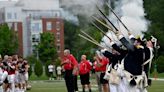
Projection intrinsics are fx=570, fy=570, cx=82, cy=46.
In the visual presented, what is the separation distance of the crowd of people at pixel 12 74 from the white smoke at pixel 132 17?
20.3ft

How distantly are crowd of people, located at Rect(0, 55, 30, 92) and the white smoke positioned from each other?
6200mm

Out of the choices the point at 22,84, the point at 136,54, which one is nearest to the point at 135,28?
the point at 136,54

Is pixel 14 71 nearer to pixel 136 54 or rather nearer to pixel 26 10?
pixel 136 54

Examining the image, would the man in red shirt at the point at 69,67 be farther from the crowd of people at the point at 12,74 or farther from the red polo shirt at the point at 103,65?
the crowd of people at the point at 12,74

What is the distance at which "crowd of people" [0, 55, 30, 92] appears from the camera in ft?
76.7

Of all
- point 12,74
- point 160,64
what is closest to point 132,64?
point 12,74

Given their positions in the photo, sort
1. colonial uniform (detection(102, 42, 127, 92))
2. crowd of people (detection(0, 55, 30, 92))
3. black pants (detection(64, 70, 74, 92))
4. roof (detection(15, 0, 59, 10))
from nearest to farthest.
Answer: colonial uniform (detection(102, 42, 127, 92)), crowd of people (detection(0, 55, 30, 92)), black pants (detection(64, 70, 74, 92)), roof (detection(15, 0, 59, 10))

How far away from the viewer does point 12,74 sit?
24.2 meters

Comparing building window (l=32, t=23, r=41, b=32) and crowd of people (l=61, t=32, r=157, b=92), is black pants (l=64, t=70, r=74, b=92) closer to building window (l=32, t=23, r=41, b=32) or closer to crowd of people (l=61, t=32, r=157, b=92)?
crowd of people (l=61, t=32, r=157, b=92)

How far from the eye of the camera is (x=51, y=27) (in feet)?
425

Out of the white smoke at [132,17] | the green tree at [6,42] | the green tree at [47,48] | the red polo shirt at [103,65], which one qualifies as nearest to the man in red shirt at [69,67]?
the red polo shirt at [103,65]

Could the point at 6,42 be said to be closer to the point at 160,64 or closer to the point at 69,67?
the point at 160,64

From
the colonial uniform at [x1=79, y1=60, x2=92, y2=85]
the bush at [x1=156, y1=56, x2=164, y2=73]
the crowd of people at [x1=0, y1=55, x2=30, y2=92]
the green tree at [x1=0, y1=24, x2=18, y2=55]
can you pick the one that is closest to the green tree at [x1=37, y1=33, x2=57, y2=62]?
the green tree at [x1=0, y1=24, x2=18, y2=55]

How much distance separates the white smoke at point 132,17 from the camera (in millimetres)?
16016
